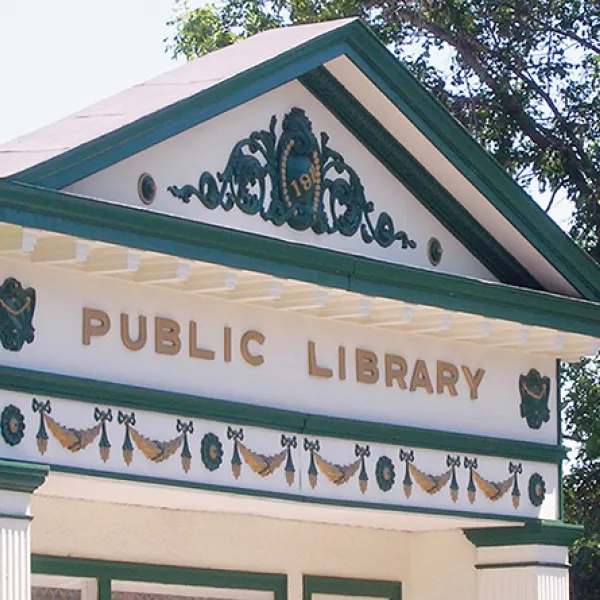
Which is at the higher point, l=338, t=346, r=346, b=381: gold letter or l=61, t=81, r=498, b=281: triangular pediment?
l=61, t=81, r=498, b=281: triangular pediment

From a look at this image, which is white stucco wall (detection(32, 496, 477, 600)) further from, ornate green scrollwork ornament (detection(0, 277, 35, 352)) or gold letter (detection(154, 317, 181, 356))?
ornate green scrollwork ornament (detection(0, 277, 35, 352))

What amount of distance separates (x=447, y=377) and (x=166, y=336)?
8.91 feet

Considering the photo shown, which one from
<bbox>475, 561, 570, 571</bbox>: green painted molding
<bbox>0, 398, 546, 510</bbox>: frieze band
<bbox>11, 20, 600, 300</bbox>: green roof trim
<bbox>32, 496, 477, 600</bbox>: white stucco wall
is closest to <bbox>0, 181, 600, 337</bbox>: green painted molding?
<bbox>11, 20, 600, 300</bbox>: green roof trim

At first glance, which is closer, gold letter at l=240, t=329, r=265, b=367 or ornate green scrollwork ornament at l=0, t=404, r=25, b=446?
ornate green scrollwork ornament at l=0, t=404, r=25, b=446

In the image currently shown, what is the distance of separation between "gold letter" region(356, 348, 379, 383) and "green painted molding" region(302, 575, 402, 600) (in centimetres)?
190

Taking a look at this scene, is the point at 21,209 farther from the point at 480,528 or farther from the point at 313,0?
the point at 313,0

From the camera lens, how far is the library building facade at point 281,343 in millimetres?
12008

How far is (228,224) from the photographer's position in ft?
43.3

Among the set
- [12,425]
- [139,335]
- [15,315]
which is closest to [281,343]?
[139,335]

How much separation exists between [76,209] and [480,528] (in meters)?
4.88

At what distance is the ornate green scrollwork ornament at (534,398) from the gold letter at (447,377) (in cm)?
75

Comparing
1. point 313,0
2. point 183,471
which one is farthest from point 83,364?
point 313,0

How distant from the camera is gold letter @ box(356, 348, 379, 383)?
46.2 feet

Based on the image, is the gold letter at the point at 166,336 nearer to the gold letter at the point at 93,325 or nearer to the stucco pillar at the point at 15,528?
the gold letter at the point at 93,325
